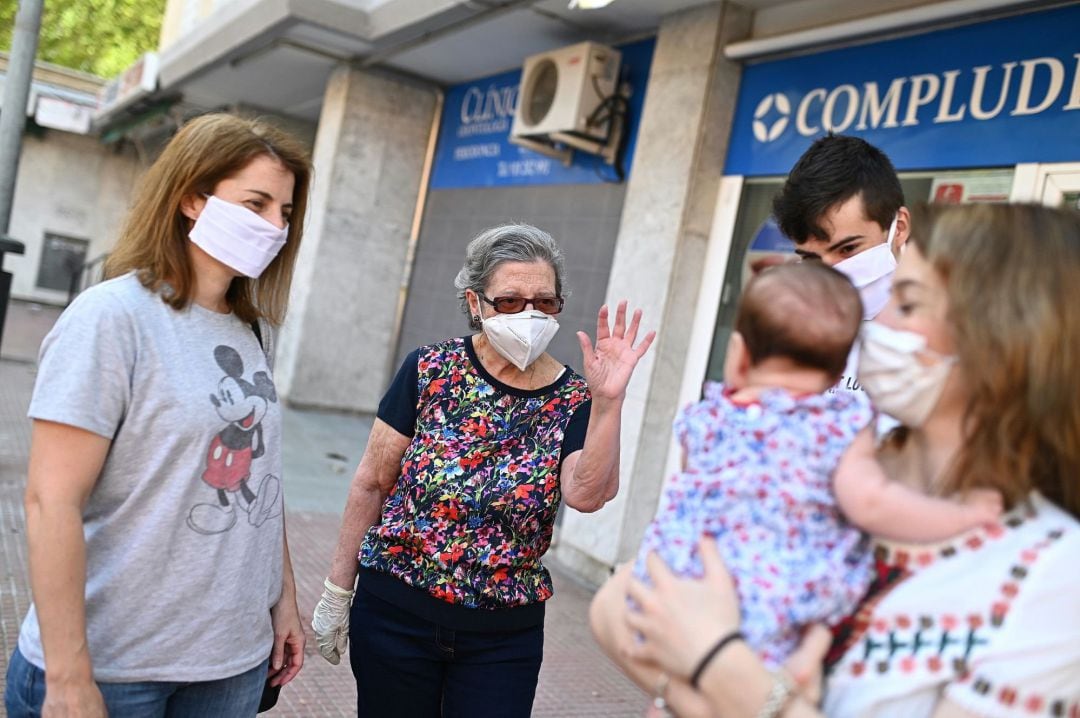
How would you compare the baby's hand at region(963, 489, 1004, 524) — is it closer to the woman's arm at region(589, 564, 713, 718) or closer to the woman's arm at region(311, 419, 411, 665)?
the woman's arm at region(589, 564, 713, 718)

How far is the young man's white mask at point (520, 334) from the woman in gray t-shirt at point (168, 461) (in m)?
0.65

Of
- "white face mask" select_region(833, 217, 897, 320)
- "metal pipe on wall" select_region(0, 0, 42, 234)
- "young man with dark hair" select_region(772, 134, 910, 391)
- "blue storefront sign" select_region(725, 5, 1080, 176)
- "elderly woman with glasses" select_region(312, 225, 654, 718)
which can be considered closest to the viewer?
"white face mask" select_region(833, 217, 897, 320)

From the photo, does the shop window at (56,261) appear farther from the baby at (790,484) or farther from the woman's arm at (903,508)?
the woman's arm at (903,508)

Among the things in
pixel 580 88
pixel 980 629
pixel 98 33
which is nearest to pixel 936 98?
pixel 580 88

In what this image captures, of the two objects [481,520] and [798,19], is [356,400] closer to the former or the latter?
[798,19]

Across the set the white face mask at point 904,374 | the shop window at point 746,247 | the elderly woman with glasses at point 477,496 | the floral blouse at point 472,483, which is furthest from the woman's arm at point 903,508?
the shop window at point 746,247

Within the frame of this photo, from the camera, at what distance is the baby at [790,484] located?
1.39 metres

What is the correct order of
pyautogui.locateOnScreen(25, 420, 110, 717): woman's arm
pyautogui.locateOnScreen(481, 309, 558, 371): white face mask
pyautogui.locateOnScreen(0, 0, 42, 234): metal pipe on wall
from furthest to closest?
pyautogui.locateOnScreen(0, 0, 42, 234): metal pipe on wall → pyautogui.locateOnScreen(481, 309, 558, 371): white face mask → pyautogui.locateOnScreen(25, 420, 110, 717): woman's arm

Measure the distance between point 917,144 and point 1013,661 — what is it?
4.37 metres

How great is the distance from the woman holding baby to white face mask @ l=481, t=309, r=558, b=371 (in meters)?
1.27

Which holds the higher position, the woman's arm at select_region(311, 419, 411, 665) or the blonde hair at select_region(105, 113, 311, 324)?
the blonde hair at select_region(105, 113, 311, 324)

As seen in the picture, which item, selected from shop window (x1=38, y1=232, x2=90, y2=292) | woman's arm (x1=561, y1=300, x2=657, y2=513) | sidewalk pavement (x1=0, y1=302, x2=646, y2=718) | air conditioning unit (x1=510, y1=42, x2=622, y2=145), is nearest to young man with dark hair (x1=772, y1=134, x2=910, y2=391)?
woman's arm (x1=561, y1=300, x2=657, y2=513)

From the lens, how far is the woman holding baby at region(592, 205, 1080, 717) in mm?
1296

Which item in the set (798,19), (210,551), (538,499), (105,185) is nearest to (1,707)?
(210,551)
